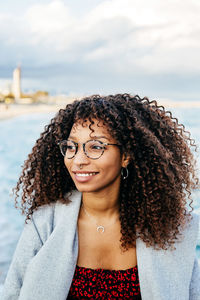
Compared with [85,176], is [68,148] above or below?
above

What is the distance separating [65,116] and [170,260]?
0.90 m

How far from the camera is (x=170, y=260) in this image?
197 centimetres

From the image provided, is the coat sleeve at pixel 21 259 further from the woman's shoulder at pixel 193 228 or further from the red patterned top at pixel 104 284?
the woman's shoulder at pixel 193 228

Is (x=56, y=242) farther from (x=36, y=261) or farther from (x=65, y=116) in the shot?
(x=65, y=116)

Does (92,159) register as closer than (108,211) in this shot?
Yes

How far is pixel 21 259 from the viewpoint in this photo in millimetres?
1931

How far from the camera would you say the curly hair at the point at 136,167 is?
78.4 inches

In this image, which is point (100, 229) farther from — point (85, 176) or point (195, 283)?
point (195, 283)

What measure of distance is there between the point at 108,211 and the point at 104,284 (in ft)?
1.25

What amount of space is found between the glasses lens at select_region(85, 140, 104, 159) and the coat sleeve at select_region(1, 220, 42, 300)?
0.48 meters

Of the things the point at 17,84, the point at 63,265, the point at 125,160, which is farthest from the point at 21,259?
the point at 17,84

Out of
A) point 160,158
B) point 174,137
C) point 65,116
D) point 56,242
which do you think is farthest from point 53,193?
point 174,137

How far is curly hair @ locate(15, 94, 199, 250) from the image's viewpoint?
1990 millimetres

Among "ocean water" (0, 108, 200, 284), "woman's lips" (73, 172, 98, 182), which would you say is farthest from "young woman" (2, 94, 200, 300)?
"ocean water" (0, 108, 200, 284)
